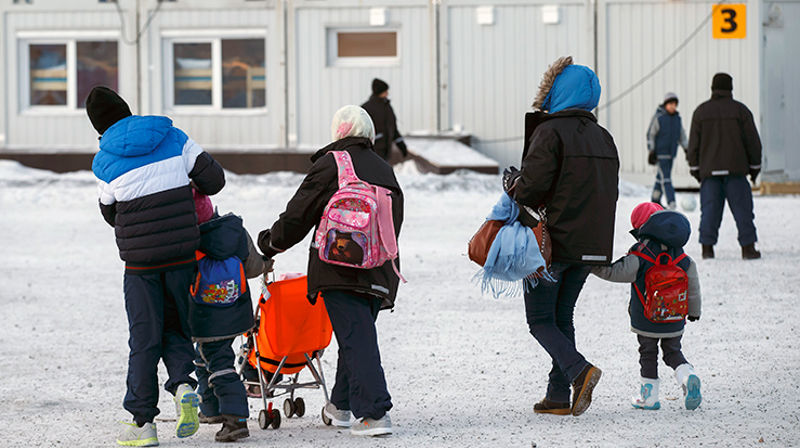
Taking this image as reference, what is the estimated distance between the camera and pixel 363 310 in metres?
5.87

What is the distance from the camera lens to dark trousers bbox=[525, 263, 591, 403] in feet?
20.0

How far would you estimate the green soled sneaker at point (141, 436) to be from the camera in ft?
18.6

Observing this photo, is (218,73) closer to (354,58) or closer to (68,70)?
(354,58)

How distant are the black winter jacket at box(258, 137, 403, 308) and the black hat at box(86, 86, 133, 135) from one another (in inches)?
33.8

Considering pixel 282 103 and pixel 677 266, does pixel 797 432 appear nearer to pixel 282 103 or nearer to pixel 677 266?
pixel 677 266

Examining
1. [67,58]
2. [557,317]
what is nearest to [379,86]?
[67,58]

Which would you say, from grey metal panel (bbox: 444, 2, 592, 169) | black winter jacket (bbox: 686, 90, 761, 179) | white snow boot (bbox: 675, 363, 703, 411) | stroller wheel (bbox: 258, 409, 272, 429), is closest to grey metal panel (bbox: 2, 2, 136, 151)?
grey metal panel (bbox: 444, 2, 592, 169)

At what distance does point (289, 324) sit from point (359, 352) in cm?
43

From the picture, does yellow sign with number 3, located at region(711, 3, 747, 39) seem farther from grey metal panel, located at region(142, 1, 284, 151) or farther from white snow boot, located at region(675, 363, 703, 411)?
white snow boot, located at region(675, 363, 703, 411)

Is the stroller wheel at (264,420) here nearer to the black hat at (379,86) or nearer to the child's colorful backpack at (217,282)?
the child's colorful backpack at (217,282)

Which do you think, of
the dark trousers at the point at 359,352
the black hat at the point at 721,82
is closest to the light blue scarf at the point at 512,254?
the dark trousers at the point at 359,352

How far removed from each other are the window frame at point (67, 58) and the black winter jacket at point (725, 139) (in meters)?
14.5

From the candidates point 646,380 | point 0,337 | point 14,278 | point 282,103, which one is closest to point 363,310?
point 646,380

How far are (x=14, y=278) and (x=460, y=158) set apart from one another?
36.2 ft
